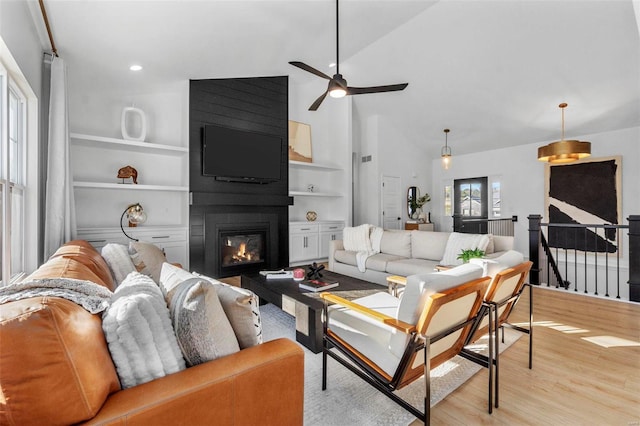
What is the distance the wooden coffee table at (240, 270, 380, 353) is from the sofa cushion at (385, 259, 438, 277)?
0.96m

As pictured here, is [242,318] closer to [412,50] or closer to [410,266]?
[410,266]

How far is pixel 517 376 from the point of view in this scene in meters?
2.14

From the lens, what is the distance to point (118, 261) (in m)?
2.59

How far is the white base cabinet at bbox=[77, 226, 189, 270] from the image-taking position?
377 cm

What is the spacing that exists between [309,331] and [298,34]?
346 centimetres

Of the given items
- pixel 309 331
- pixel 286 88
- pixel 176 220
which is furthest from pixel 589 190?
pixel 176 220

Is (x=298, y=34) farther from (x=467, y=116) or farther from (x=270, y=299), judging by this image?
(x=467, y=116)

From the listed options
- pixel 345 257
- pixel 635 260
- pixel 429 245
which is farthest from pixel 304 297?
pixel 635 260

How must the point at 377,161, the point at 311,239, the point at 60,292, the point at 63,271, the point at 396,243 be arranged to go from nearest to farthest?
the point at 60,292
the point at 63,271
the point at 396,243
the point at 311,239
the point at 377,161

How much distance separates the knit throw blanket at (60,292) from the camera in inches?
36.0

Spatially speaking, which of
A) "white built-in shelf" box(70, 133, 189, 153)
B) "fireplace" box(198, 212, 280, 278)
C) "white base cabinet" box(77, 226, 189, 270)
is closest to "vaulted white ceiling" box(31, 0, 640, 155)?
"white built-in shelf" box(70, 133, 189, 153)

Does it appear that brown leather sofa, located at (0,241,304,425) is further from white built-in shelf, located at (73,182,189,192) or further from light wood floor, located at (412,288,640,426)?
white built-in shelf, located at (73,182,189,192)

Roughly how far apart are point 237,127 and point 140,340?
4.36m

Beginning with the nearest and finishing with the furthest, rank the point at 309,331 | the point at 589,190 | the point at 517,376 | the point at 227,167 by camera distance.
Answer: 1. the point at 517,376
2. the point at 309,331
3. the point at 227,167
4. the point at 589,190
